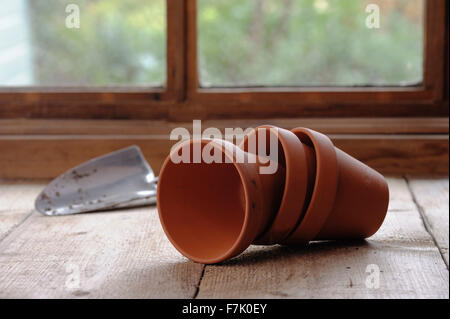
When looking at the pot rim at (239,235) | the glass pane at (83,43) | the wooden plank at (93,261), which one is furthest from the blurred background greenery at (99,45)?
the pot rim at (239,235)

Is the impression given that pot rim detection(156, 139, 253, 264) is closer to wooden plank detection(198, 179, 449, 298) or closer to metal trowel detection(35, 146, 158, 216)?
wooden plank detection(198, 179, 449, 298)

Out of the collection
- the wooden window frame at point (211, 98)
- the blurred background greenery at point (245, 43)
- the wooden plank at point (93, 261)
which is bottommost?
the wooden plank at point (93, 261)

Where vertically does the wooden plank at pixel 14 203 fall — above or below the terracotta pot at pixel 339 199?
below

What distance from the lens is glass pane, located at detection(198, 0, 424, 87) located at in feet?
5.66

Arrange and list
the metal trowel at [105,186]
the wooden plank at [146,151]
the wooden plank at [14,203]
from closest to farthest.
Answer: the wooden plank at [14,203]
the metal trowel at [105,186]
the wooden plank at [146,151]

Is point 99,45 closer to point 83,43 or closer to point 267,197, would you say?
point 83,43

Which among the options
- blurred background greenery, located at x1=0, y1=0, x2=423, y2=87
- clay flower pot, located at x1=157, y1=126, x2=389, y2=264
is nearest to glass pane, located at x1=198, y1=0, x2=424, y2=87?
blurred background greenery, located at x1=0, y1=0, x2=423, y2=87

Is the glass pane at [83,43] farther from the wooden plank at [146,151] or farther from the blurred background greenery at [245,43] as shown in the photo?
the wooden plank at [146,151]

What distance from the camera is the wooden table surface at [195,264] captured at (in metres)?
0.85

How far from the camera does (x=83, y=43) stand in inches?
71.1

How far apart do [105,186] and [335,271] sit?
624 mm

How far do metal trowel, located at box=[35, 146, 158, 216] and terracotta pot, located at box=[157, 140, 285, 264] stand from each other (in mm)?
347

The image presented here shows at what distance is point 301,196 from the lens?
3.04 feet

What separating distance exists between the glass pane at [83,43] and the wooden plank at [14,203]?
322 millimetres
